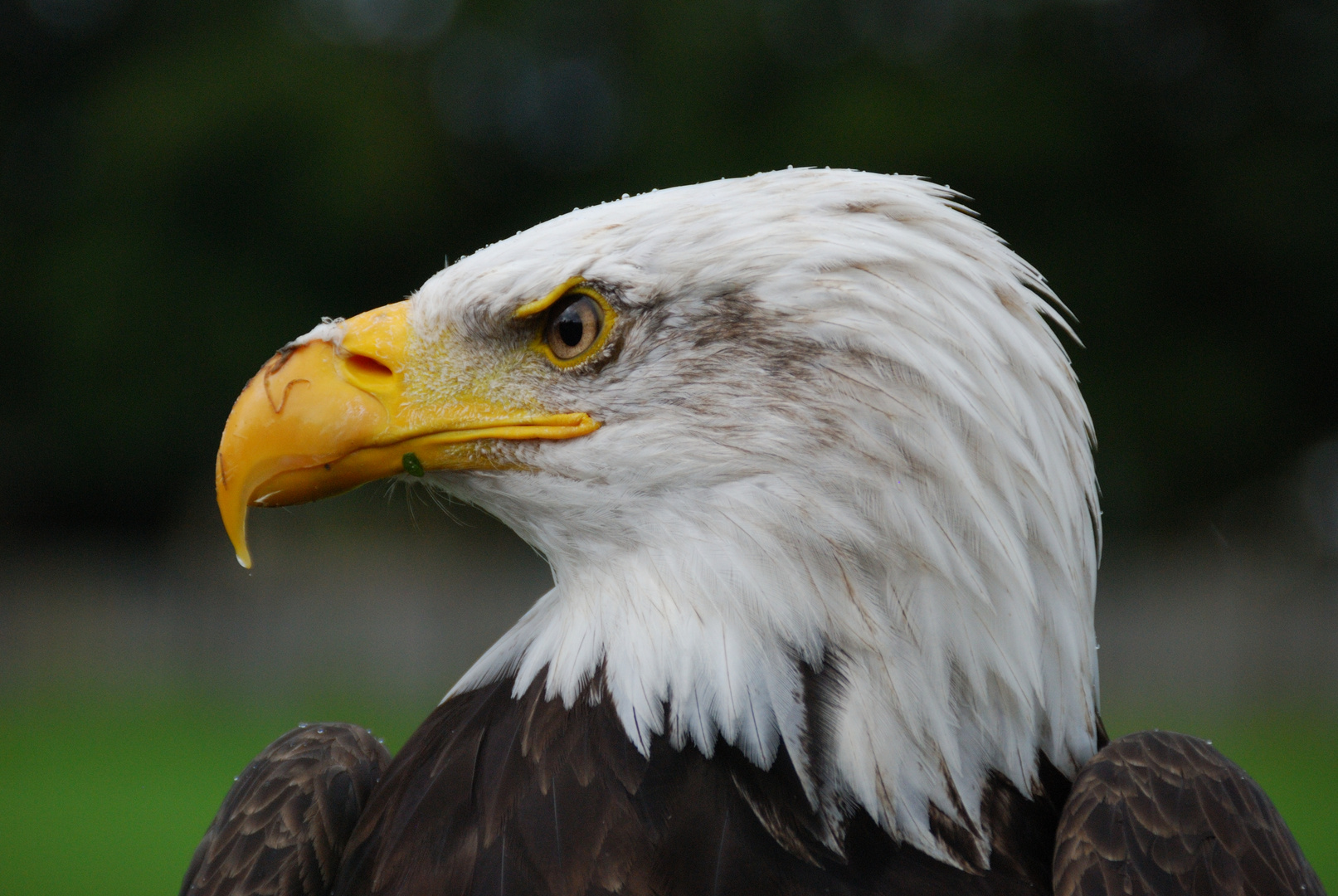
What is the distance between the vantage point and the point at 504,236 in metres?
17.1

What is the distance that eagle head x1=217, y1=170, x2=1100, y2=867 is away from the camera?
2.21 meters

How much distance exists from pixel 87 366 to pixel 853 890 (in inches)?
743

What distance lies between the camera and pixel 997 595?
2.28 m

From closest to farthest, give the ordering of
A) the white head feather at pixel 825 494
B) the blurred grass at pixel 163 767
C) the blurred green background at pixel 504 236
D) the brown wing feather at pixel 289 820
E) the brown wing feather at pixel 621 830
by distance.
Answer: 1. the brown wing feather at pixel 621 830
2. the white head feather at pixel 825 494
3. the brown wing feather at pixel 289 820
4. the blurred grass at pixel 163 767
5. the blurred green background at pixel 504 236

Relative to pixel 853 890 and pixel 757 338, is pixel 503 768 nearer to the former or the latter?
pixel 853 890

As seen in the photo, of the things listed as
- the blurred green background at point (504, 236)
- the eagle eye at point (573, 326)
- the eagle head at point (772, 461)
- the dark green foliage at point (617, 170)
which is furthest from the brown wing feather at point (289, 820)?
the dark green foliage at point (617, 170)

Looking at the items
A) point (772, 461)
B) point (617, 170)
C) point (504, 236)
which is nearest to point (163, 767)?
point (504, 236)

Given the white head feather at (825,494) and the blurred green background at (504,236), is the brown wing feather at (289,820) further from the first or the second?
the blurred green background at (504,236)

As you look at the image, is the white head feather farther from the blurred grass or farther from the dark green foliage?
the dark green foliage

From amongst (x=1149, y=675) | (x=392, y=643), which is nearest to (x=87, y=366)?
(x=392, y=643)

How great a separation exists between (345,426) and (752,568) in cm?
83

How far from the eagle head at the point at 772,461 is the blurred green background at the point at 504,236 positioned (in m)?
10.2

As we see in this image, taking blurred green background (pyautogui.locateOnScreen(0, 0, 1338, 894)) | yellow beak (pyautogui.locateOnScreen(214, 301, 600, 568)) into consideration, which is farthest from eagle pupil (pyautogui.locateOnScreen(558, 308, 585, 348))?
blurred green background (pyautogui.locateOnScreen(0, 0, 1338, 894))

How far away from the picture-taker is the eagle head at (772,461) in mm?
2215
